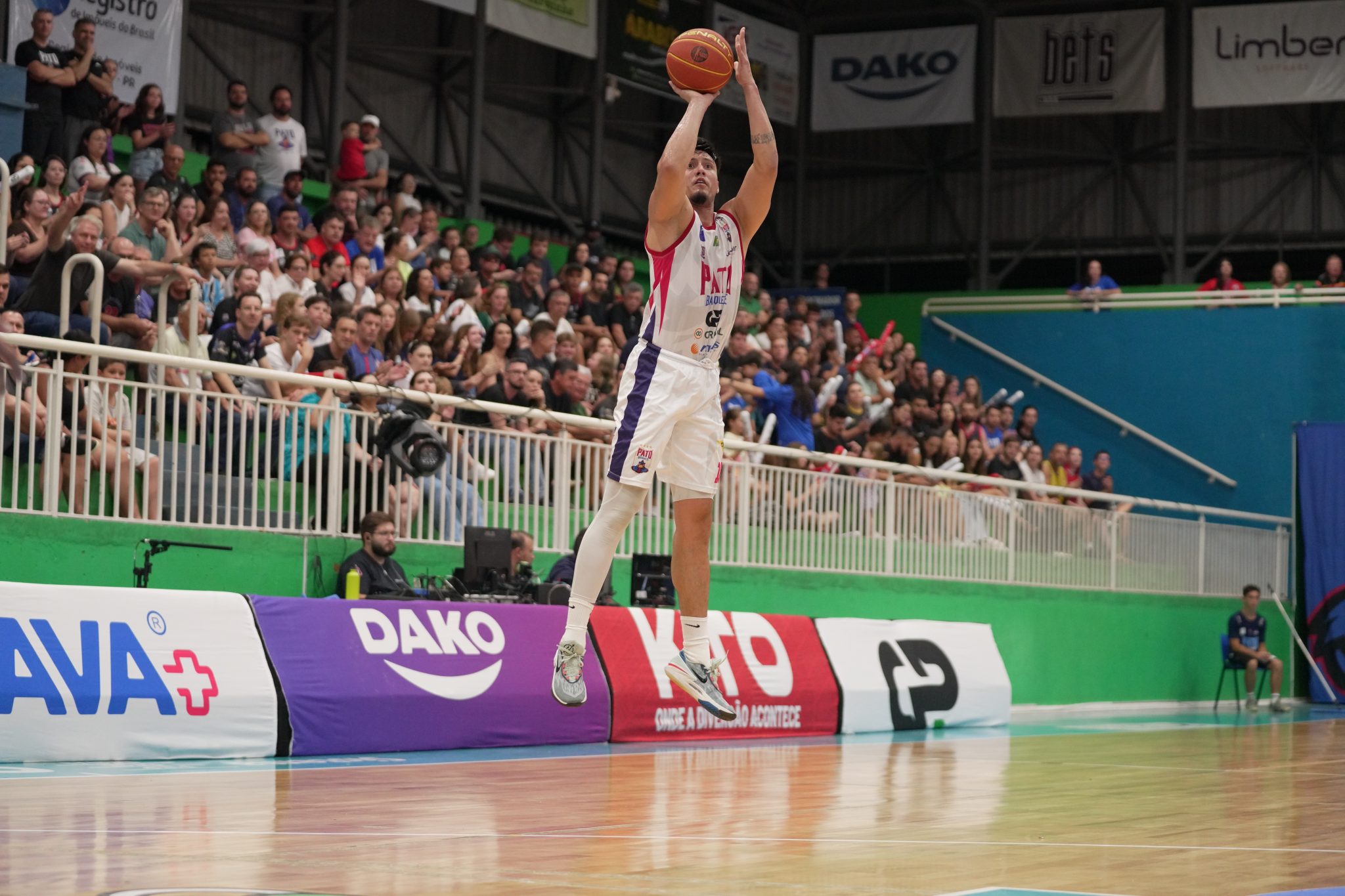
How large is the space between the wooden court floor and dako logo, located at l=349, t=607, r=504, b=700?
2.59 ft

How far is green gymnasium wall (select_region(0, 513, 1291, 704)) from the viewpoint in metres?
9.96

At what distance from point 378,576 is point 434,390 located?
2003 mm

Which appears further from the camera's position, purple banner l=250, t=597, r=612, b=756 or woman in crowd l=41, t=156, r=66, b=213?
woman in crowd l=41, t=156, r=66, b=213

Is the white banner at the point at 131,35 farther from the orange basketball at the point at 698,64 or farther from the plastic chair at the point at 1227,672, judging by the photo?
the plastic chair at the point at 1227,672

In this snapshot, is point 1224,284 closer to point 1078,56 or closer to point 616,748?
point 1078,56

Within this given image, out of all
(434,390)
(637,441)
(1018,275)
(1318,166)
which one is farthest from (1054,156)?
(637,441)

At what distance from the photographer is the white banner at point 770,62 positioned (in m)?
26.5

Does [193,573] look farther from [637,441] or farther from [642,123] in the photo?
[642,123]

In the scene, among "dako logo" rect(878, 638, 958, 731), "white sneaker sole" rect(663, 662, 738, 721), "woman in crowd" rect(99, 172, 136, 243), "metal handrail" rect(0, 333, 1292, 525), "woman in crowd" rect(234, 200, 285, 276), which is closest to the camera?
"white sneaker sole" rect(663, 662, 738, 721)

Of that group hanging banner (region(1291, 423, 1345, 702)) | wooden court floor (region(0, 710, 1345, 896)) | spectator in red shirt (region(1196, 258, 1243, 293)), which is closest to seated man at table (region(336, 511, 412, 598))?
wooden court floor (region(0, 710, 1345, 896))

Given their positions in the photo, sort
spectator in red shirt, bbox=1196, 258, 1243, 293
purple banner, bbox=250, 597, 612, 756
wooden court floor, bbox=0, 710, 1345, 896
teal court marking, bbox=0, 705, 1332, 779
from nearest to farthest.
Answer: wooden court floor, bbox=0, 710, 1345, 896, teal court marking, bbox=0, 705, 1332, 779, purple banner, bbox=250, 597, 612, 756, spectator in red shirt, bbox=1196, 258, 1243, 293

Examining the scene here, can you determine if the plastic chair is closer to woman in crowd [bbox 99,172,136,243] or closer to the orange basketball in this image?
woman in crowd [bbox 99,172,136,243]

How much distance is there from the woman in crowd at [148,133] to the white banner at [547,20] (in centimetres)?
589

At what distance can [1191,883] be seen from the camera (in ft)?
14.9
